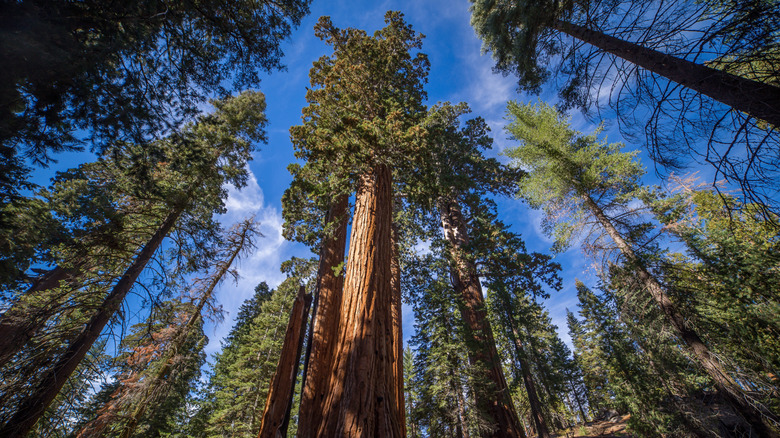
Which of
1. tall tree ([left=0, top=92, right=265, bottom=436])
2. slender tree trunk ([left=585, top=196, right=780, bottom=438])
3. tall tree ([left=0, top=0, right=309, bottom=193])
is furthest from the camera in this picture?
slender tree trunk ([left=585, top=196, right=780, bottom=438])

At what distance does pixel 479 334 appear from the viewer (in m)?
7.60

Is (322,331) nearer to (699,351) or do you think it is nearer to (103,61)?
(103,61)

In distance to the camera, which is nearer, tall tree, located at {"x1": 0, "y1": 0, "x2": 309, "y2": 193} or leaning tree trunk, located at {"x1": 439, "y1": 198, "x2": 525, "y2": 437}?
tall tree, located at {"x1": 0, "y1": 0, "x2": 309, "y2": 193}

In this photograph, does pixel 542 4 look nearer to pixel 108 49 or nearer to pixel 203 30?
pixel 203 30

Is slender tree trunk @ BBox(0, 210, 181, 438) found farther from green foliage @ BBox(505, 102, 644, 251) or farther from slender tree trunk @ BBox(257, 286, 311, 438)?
green foliage @ BBox(505, 102, 644, 251)

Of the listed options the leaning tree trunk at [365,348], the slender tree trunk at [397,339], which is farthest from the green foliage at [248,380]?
the leaning tree trunk at [365,348]

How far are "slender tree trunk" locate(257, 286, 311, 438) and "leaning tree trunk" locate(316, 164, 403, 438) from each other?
6.80 ft

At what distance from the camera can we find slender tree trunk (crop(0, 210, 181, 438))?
3.39 meters

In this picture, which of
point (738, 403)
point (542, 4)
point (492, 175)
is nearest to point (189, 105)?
point (542, 4)

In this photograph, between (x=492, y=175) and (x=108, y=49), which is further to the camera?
(x=492, y=175)

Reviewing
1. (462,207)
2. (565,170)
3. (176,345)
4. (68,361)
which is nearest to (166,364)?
(176,345)

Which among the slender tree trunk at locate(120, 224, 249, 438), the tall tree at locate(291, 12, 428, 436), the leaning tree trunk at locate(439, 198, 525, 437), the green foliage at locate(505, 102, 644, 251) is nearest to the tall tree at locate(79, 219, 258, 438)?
the slender tree trunk at locate(120, 224, 249, 438)

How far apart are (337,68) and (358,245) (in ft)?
16.5

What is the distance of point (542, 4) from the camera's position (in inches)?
184
